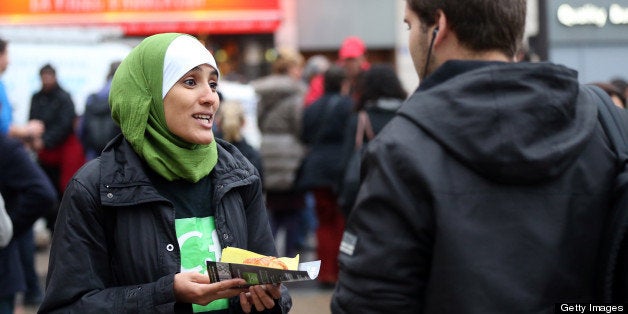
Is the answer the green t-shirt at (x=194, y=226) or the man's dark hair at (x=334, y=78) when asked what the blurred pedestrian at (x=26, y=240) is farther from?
the green t-shirt at (x=194, y=226)

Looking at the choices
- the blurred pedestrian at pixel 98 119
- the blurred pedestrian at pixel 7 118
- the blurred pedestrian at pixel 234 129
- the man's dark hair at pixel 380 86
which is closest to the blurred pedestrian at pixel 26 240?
the blurred pedestrian at pixel 7 118

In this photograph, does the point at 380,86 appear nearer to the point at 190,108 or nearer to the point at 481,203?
the point at 190,108

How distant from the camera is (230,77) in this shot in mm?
15867

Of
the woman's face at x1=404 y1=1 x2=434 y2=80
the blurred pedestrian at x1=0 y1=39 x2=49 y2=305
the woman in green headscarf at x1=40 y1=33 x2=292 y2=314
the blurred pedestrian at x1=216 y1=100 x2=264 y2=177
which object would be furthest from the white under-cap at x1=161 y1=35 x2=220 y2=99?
the blurred pedestrian at x1=0 y1=39 x2=49 y2=305

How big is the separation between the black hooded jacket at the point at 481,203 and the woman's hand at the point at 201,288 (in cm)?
58

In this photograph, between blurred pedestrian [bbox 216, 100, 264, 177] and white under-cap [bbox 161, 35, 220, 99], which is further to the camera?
blurred pedestrian [bbox 216, 100, 264, 177]

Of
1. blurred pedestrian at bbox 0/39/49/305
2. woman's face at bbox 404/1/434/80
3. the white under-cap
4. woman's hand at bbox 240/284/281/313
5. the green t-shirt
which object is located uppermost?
woman's face at bbox 404/1/434/80

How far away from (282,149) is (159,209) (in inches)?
271

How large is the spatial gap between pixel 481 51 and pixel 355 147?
544 centimetres

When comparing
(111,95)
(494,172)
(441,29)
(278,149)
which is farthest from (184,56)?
(278,149)

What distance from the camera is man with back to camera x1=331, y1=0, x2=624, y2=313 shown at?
2420 mm

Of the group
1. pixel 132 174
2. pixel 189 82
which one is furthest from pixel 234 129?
pixel 132 174

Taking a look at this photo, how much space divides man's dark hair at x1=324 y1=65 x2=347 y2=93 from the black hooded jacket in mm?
6816

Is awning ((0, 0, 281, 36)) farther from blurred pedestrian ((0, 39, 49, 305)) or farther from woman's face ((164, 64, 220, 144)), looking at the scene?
woman's face ((164, 64, 220, 144))
